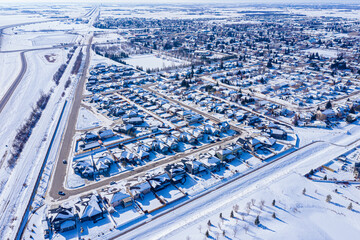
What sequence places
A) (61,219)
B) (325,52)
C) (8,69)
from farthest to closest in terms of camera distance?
(325,52)
(8,69)
(61,219)

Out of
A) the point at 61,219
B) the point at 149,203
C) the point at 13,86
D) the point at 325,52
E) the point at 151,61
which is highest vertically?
the point at 325,52

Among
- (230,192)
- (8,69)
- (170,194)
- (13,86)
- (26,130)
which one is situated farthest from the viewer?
(8,69)

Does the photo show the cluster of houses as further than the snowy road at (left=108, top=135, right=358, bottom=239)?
→ Yes

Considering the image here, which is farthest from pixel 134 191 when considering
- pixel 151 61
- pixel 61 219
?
pixel 151 61

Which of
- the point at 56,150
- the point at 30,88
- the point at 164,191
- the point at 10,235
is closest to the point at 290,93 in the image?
the point at 164,191

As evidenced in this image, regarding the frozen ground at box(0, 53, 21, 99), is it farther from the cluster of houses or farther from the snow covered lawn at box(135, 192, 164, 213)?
the snow covered lawn at box(135, 192, 164, 213)

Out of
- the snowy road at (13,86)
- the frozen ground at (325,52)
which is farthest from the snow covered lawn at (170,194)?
the frozen ground at (325,52)

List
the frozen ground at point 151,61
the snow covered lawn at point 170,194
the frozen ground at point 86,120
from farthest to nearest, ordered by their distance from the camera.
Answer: the frozen ground at point 151,61 < the frozen ground at point 86,120 < the snow covered lawn at point 170,194

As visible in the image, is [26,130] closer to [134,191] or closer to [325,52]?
[134,191]

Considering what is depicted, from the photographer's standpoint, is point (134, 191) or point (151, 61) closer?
point (134, 191)

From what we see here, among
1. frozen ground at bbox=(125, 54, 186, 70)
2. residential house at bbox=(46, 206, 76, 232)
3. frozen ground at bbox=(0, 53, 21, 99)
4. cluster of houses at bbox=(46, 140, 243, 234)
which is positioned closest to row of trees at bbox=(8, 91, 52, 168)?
residential house at bbox=(46, 206, 76, 232)

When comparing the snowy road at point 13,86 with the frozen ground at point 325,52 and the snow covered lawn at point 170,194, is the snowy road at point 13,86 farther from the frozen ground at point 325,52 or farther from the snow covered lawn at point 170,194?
the frozen ground at point 325,52
